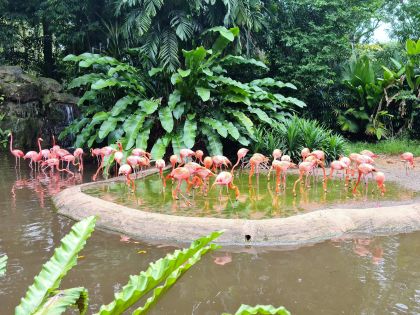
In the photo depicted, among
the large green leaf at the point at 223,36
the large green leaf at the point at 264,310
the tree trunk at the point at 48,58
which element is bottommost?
the large green leaf at the point at 264,310

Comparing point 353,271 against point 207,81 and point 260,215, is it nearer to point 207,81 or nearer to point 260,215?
point 260,215

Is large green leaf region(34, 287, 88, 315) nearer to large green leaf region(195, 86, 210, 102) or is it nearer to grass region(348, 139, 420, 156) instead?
large green leaf region(195, 86, 210, 102)

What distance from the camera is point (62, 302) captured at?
1.71m

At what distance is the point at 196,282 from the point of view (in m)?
3.84

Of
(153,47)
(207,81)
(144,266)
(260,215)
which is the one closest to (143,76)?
(153,47)

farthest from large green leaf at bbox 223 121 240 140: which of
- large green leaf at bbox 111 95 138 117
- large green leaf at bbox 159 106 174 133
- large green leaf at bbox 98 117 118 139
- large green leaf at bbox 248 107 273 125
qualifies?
large green leaf at bbox 98 117 118 139

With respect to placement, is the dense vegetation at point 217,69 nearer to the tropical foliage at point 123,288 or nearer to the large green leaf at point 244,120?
the large green leaf at point 244,120

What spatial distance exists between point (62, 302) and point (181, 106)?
819cm

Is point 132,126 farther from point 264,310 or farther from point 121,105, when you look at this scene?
point 264,310

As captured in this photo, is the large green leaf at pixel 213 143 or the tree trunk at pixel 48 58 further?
the tree trunk at pixel 48 58

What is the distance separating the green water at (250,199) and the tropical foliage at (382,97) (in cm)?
502

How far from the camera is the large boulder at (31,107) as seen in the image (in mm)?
12914

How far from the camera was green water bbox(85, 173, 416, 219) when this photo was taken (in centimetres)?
570

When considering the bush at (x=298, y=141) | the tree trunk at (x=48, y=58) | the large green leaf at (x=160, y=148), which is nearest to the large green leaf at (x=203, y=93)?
the large green leaf at (x=160, y=148)
